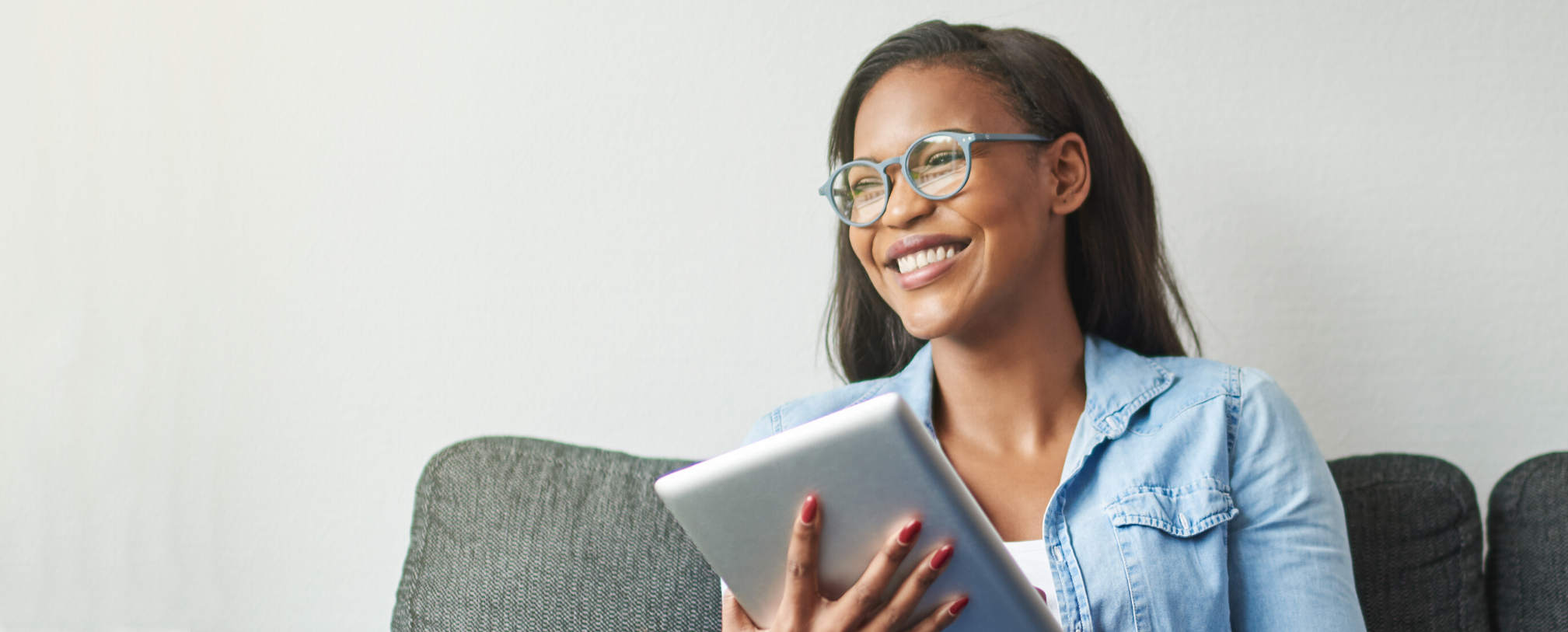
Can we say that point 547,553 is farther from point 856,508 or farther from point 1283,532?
point 1283,532

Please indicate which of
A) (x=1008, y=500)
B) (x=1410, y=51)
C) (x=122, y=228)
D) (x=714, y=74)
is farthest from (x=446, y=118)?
(x=1410, y=51)

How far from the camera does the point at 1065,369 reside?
137 cm

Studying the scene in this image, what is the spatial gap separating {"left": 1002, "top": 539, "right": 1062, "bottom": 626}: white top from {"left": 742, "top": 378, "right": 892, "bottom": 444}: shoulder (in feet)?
0.99

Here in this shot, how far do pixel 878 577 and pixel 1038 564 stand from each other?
36 centimetres

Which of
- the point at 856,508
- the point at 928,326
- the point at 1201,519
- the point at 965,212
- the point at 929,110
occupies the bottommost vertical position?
the point at 1201,519

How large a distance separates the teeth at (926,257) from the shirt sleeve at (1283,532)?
0.39 m

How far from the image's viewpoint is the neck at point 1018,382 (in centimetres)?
132

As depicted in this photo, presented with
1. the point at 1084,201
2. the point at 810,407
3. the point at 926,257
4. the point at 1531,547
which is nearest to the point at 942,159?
the point at 926,257

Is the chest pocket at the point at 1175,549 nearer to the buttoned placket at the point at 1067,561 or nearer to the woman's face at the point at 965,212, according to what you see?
the buttoned placket at the point at 1067,561

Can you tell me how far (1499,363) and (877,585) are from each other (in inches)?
48.2

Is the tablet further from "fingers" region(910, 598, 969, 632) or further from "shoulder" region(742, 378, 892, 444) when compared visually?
"shoulder" region(742, 378, 892, 444)

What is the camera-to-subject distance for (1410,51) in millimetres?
1605

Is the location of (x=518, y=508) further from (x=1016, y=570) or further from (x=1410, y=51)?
(x=1410, y=51)

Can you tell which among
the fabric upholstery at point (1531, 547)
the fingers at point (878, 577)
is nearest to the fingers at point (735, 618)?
the fingers at point (878, 577)
